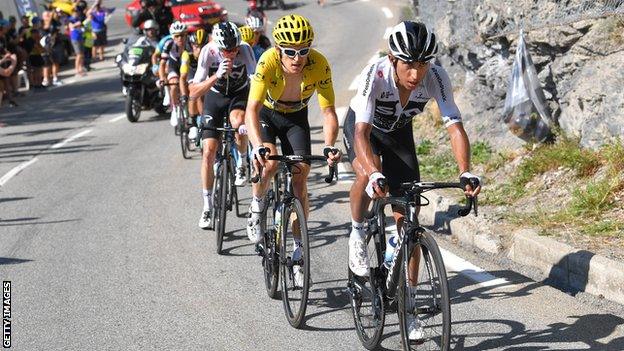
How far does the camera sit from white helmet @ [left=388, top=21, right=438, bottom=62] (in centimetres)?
621

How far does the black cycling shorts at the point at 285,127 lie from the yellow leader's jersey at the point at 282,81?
85 millimetres

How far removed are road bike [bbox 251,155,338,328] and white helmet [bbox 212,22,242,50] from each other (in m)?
2.38

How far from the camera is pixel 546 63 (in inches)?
434

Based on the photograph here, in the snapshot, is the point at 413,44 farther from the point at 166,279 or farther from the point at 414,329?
the point at 166,279

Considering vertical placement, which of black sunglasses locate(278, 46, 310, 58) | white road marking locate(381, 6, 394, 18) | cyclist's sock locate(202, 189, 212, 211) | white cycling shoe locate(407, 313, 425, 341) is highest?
black sunglasses locate(278, 46, 310, 58)

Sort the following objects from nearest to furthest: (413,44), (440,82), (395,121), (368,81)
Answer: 1. (413,44)
2. (368,81)
3. (440,82)
4. (395,121)

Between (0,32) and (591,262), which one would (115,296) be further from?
(0,32)

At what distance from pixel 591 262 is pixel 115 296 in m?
3.79

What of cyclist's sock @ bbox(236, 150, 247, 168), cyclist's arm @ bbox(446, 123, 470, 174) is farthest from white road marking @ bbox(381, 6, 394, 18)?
cyclist's arm @ bbox(446, 123, 470, 174)

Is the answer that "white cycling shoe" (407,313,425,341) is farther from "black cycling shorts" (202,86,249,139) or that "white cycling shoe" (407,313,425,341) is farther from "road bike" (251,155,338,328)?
"black cycling shorts" (202,86,249,139)

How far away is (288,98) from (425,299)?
9.22ft

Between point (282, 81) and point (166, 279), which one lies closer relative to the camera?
point (282, 81)

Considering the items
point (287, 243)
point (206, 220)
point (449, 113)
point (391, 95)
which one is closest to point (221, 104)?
point (206, 220)

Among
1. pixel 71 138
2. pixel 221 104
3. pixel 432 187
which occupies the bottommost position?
pixel 71 138
